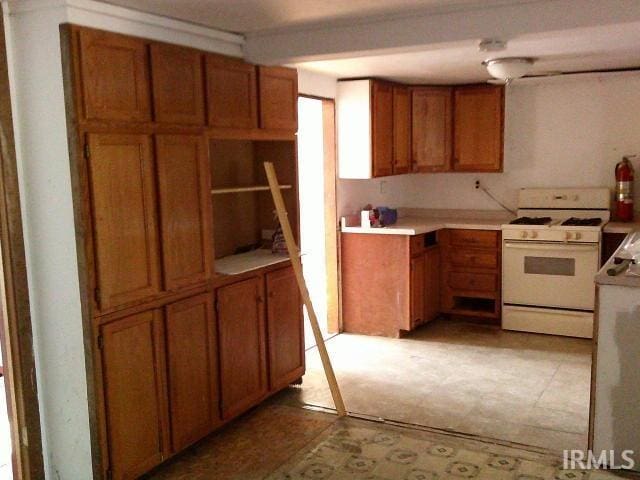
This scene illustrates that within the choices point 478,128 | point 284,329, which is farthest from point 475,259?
point 284,329

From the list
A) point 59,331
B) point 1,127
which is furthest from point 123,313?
point 1,127

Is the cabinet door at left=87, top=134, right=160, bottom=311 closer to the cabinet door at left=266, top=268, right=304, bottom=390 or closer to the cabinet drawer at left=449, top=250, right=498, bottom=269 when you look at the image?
the cabinet door at left=266, top=268, right=304, bottom=390

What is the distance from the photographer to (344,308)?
5.49m

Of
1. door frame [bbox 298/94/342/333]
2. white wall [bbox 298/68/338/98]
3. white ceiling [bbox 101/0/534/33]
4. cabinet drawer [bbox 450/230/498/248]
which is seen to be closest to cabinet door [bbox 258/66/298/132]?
white ceiling [bbox 101/0/534/33]

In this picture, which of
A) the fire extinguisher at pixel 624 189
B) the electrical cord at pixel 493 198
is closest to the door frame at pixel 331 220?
the electrical cord at pixel 493 198

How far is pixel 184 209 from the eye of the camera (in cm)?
314

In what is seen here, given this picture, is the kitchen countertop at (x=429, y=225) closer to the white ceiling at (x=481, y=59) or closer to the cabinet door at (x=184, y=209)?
the white ceiling at (x=481, y=59)

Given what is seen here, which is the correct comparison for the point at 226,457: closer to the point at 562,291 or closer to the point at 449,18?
the point at 449,18

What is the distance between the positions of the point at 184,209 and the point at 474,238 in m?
3.15

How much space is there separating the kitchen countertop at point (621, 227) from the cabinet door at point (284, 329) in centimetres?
265

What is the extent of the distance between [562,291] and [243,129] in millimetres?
3090

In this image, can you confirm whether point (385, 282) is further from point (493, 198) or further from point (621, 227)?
point (621, 227)

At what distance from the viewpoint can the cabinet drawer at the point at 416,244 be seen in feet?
17.0

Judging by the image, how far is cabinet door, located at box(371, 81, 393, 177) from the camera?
5.18 m
